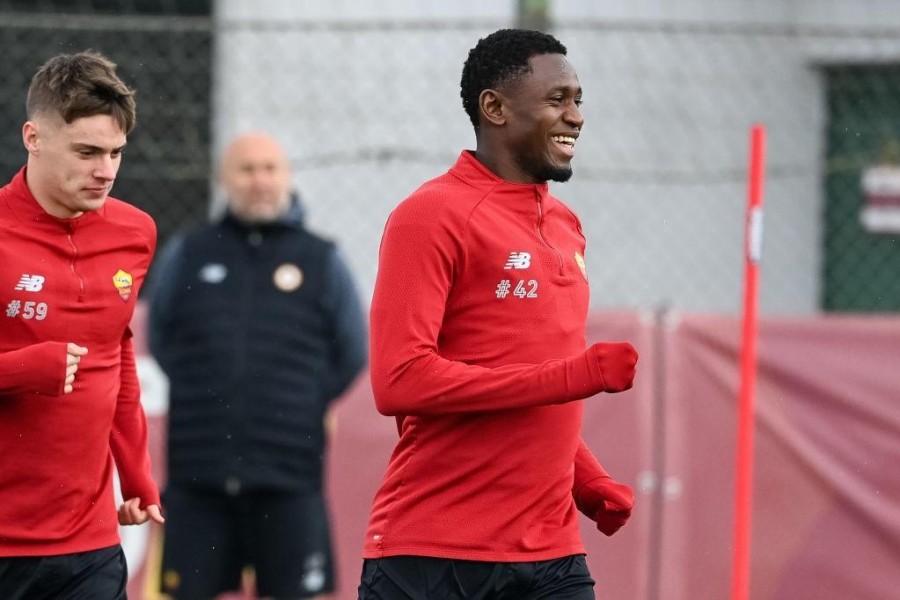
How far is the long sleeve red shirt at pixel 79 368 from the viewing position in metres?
4.16

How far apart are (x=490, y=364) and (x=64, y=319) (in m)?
1.17

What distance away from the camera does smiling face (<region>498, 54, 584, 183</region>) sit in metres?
3.95

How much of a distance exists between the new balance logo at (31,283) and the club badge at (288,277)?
2327mm

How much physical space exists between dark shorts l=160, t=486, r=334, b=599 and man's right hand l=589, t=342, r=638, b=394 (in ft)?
9.86

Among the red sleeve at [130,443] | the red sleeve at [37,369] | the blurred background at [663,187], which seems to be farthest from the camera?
the blurred background at [663,187]

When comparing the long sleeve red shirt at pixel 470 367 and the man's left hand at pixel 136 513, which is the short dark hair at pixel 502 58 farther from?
the man's left hand at pixel 136 513

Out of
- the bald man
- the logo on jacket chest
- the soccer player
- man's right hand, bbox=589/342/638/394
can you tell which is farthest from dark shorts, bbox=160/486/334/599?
man's right hand, bbox=589/342/638/394

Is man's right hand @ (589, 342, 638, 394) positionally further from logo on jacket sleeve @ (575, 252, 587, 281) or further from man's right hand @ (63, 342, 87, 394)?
man's right hand @ (63, 342, 87, 394)

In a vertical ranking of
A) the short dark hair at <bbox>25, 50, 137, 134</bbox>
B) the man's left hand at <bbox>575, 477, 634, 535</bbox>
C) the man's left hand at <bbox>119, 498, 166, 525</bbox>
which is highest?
the short dark hair at <bbox>25, 50, 137, 134</bbox>

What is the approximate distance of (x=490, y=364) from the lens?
Result: 3857mm

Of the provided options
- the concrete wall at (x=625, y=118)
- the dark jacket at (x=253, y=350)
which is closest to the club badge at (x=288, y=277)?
the dark jacket at (x=253, y=350)

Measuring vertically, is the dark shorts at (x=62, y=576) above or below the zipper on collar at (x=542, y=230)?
below

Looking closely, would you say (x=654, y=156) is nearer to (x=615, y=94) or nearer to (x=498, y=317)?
(x=615, y=94)

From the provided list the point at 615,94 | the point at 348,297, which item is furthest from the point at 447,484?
the point at 615,94
